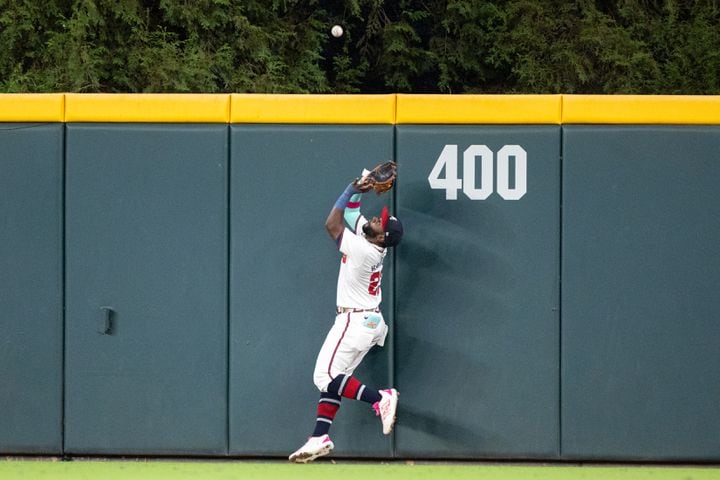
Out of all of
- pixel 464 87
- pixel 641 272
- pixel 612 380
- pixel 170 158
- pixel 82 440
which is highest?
pixel 464 87

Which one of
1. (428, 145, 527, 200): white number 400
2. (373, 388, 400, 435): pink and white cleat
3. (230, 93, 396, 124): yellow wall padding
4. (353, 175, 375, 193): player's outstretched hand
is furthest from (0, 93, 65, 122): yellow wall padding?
(373, 388, 400, 435): pink and white cleat

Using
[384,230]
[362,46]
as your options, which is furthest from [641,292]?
[362,46]

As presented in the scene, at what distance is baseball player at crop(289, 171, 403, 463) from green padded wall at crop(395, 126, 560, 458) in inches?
13.2

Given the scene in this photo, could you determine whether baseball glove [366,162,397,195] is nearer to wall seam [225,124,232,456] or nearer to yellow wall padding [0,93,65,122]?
wall seam [225,124,232,456]

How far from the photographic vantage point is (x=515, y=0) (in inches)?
562

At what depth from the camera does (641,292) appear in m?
7.71

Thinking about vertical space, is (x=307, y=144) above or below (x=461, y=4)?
below

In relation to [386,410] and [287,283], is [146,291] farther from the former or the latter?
[386,410]

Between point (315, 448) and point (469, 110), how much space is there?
2521 millimetres

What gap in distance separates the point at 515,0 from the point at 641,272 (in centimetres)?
734

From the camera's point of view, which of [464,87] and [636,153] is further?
[464,87]

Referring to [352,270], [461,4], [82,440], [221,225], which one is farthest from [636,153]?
[461,4]

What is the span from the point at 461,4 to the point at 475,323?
7.18 metres

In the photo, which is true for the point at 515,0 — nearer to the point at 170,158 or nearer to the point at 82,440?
the point at 170,158
